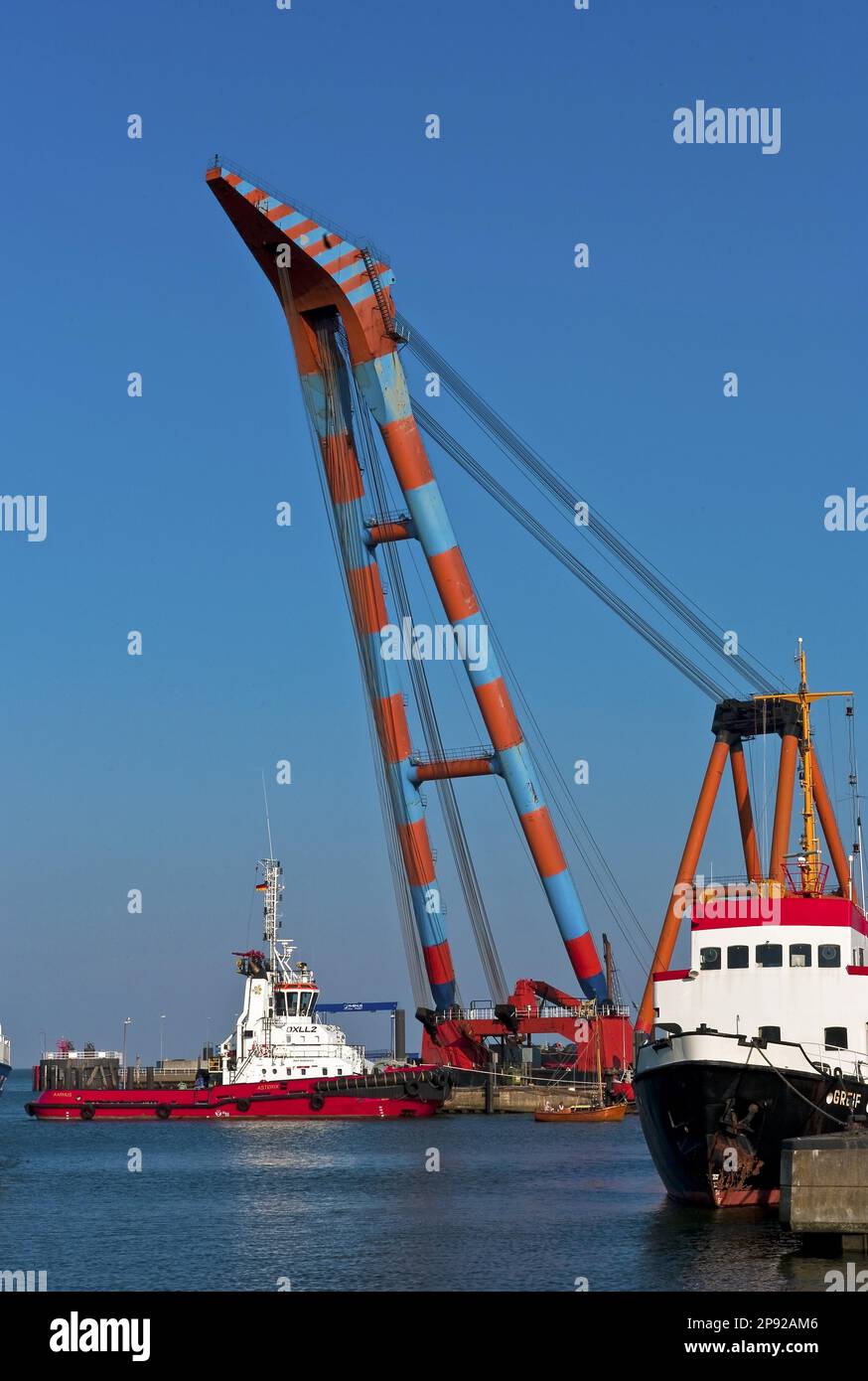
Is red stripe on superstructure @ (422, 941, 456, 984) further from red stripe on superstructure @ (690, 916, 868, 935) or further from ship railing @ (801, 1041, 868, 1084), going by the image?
ship railing @ (801, 1041, 868, 1084)

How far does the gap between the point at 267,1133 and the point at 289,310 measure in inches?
1214

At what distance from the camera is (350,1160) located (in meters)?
43.2

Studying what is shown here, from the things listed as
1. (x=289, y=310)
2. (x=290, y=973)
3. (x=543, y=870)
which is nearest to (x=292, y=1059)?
(x=290, y=973)

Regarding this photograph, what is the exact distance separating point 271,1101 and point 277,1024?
2.81m

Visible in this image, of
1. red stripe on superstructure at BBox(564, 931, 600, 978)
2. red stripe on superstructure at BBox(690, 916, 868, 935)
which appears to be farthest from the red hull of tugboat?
red stripe on superstructure at BBox(690, 916, 868, 935)

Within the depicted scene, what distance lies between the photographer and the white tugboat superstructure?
2376 inches

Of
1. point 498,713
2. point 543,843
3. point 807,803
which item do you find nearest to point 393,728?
point 498,713

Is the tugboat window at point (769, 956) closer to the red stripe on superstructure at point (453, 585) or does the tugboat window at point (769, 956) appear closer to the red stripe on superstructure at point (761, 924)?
the red stripe on superstructure at point (761, 924)

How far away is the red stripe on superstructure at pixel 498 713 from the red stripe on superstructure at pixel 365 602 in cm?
474

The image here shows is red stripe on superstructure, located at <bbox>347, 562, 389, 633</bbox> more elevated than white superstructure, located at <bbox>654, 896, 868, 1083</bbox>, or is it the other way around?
red stripe on superstructure, located at <bbox>347, 562, 389, 633</bbox>

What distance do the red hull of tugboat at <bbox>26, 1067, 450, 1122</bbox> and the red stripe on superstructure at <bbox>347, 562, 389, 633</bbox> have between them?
54.7 feet

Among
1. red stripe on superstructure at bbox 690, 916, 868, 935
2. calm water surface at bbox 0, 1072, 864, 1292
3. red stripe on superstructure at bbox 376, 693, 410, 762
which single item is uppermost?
red stripe on superstructure at bbox 376, 693, 410, 762

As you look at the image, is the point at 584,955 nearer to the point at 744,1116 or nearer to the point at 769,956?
the point at 769,956
